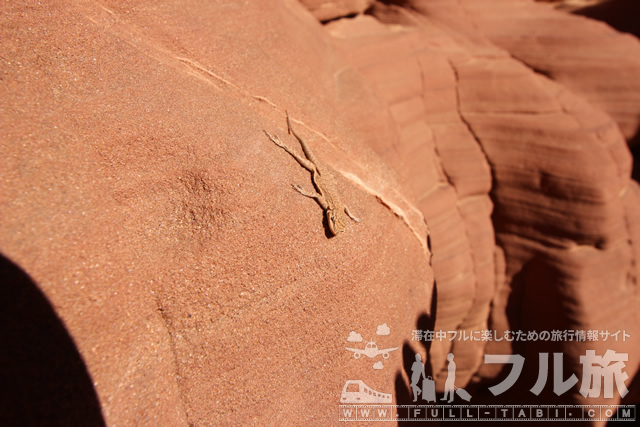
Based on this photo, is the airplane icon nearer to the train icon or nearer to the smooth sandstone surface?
the smooth sandstone surface

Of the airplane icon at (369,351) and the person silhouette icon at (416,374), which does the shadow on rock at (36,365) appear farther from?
the person silhouette icon at (416,374)

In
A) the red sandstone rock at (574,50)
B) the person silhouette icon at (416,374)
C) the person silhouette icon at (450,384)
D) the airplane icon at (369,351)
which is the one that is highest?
the red sandstone rock at (574,50)

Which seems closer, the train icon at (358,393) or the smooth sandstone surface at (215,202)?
the smooth sandstone surface at (215,202)

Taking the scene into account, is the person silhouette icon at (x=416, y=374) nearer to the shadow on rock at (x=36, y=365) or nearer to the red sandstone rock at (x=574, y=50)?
the shadow on rock at (x=36, y=365)

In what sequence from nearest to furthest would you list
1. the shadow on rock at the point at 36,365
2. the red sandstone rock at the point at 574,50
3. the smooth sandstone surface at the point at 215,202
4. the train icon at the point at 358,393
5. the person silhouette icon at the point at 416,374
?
the shadow on rock at the point at 36,365 < the smooth sandstone surface at the point at 215,202 < the train icon at the point at 358,393 < the person silhouette icon at the point at 416,374 < the red sandstone rock at the point at 574,50

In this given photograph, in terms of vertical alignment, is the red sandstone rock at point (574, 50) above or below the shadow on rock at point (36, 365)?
above

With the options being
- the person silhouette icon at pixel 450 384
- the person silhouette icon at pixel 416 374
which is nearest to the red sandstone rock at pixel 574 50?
the person silhouette icon at pixel 450 384

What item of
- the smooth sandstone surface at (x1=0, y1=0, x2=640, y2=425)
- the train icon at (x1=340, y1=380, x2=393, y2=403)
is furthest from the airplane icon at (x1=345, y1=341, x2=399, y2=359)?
the train icon at (x1=340, y1=380, x2=393, y2=403)

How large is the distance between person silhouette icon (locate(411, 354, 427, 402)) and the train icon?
2.18 ft

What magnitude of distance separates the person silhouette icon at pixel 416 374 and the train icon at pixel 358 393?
664 millimetres

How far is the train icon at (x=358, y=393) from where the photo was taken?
10.7 feet

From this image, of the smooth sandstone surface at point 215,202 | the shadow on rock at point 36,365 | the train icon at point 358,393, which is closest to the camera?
the shadow on rock at point 36,365

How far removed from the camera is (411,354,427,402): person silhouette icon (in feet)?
13.1

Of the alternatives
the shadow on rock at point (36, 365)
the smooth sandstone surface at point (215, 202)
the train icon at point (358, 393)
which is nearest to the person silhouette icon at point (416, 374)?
the smooth sandstone surface at point (215, 202)
